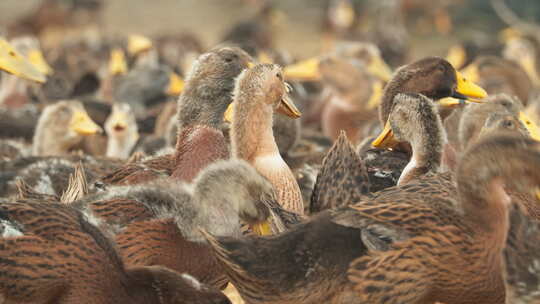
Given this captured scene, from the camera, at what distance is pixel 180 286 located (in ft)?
11.6

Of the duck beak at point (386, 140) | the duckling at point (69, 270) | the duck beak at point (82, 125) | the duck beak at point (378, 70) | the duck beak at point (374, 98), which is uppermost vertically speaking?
the duck beak at point (386, 140)

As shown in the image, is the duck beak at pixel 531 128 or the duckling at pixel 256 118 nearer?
the duckling at pixel 256 118

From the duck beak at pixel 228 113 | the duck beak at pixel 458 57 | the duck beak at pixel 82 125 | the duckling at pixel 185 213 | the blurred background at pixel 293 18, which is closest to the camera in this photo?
the duckling at pixel 185 213

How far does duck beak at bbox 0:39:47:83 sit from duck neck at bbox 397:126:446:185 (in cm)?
280

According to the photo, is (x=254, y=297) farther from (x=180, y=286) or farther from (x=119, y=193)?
(x=119, y=193)

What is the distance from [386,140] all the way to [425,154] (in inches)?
17.2

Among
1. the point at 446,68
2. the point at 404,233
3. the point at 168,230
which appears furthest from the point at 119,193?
the point at 446,68

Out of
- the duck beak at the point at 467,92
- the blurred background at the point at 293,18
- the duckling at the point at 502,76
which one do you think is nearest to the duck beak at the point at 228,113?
the duck beak at the point at 467,92

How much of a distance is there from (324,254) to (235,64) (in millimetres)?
1828

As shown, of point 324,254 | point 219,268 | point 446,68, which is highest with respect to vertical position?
point 446,68

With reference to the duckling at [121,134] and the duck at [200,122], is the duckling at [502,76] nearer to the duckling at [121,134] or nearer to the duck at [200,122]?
the duckling at [121,134]

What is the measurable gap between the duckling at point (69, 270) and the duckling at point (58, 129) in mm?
3417

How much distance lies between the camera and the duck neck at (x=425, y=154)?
4.53 m

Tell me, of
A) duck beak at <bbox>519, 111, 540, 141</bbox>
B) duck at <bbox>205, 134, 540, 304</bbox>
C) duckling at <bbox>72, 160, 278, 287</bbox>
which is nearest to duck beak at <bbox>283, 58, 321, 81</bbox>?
duck beak at <bbox>519, 111, 540, 141</bbox>
